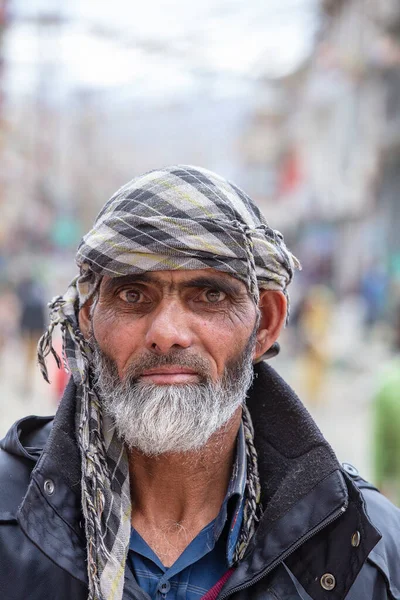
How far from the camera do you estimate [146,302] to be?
2172 millimetres

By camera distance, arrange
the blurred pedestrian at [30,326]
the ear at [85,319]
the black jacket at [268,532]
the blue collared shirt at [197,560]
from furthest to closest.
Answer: the blurred pedestrian at [30,326], the ear at [85,319], the blue collared shirt at [197,560], the black jacket at [268,532]

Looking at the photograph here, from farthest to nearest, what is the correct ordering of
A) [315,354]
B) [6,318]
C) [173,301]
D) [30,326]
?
1. [6,318]
2. [30,326]
3. [315,354]
4. [173,301]

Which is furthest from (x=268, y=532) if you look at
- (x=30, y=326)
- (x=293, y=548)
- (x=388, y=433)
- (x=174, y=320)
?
(x=30, y=326)

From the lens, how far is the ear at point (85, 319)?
230 cm

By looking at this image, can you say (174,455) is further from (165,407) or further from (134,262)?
(134,262)

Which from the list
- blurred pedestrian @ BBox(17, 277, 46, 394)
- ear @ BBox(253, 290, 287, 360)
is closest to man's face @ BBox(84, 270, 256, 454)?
ear @ BBox(253, 290, 287, 360)

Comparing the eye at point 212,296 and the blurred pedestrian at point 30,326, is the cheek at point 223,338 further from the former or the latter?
the blurred pedestrian at point 30,326

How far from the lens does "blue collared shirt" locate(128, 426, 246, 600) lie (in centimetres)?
206

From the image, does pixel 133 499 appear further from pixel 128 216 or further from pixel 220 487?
pixel 128 216

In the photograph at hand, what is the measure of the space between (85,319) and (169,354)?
0.33 meters

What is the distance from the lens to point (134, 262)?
2.10 m

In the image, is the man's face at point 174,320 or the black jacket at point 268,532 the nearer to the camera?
the black jacket at point 268,532

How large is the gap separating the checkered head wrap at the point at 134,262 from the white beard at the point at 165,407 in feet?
0.24

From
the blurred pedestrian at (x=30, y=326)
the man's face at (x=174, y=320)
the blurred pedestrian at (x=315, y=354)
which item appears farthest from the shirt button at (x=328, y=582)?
the blurred pedestrian at (x=30, y=326)
